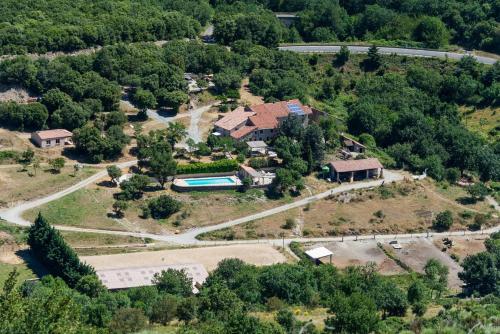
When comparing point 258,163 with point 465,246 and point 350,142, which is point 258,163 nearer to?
point 350,142

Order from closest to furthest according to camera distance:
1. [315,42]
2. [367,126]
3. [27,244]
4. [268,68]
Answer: [27,244], [367,126], [268,68], [315,42]

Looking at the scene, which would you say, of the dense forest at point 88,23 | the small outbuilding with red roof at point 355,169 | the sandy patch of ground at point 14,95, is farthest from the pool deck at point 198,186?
the dense forest at point 88,23

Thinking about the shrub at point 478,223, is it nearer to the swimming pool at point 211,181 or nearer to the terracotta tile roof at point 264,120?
the terracotta tile roof at point 264,120

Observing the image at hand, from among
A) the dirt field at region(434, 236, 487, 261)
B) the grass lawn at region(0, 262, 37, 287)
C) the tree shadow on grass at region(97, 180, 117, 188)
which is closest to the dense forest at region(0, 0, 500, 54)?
the tree shadow on grass at region(97, 180, 117, 188)

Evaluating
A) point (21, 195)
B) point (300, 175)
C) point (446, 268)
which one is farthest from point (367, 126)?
point (21, 195)

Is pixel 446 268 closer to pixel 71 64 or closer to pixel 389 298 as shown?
pixel 389 298

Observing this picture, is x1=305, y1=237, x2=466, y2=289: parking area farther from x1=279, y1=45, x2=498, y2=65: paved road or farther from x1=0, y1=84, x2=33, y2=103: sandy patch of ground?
x1=279, y1=45, x2=498, y2=65: paved road

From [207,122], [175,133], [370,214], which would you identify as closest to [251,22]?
[207,122]
